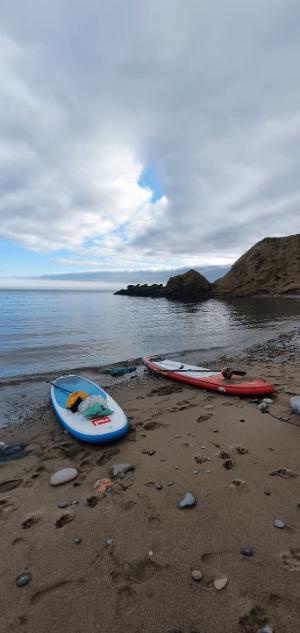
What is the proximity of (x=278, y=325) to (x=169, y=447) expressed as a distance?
20834 millimetres

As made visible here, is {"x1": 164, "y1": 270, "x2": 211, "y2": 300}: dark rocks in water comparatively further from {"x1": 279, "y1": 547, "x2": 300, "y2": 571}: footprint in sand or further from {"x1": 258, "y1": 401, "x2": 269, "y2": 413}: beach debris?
{"x1": 279, "y1": 547, "x2": 300, "y2": 571}: footprint in sand

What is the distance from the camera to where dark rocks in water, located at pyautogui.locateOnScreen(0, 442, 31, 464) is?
532 cm

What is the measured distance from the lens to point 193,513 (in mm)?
3293

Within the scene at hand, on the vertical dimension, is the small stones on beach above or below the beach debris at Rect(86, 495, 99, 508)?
below

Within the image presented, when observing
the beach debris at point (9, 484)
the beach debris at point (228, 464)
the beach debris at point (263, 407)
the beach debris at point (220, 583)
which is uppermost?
the beach debris at point (220, 583)

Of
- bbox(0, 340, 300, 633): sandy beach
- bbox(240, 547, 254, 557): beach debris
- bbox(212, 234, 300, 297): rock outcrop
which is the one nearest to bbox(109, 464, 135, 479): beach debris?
bbox(0, 340, 300, 633): sandy beach

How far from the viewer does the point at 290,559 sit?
2.62 m

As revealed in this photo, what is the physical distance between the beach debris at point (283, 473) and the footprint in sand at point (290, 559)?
121cm

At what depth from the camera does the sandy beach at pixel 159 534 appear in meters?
2.28

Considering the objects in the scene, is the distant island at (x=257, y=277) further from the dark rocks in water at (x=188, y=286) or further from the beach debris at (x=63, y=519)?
the beach debris at (x=63, y=519)

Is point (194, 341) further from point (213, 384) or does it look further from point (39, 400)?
point (39, 400)

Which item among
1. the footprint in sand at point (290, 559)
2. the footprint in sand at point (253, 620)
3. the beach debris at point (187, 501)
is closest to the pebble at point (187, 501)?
the beach debris at point (187, 501)

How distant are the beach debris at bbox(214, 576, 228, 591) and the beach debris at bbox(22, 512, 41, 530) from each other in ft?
7.31

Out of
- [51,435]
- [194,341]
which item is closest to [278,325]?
[194,341]
